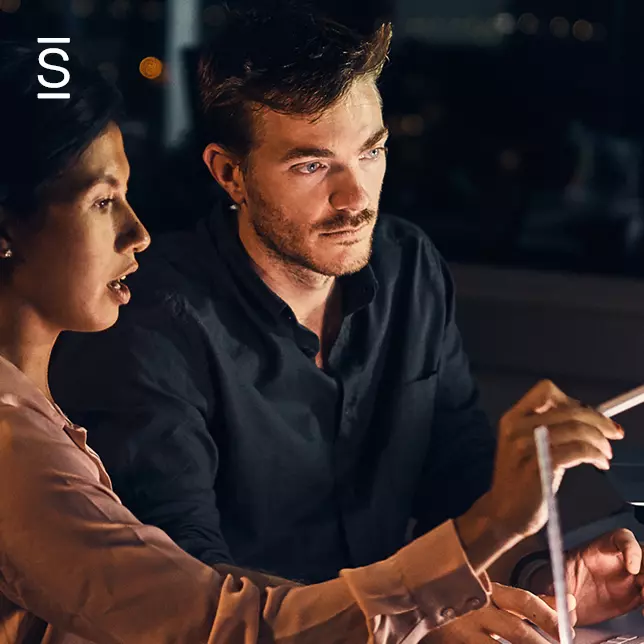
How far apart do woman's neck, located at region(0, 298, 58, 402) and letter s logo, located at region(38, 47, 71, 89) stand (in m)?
0.18

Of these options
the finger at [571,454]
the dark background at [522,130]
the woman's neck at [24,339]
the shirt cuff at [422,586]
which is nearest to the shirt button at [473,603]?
the shirt cuff at [422,586]

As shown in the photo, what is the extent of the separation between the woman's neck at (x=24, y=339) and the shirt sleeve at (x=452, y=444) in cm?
75

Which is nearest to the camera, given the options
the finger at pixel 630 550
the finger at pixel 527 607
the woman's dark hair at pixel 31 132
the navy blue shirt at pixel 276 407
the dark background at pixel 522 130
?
the woman's dark hair at pixel 31 132

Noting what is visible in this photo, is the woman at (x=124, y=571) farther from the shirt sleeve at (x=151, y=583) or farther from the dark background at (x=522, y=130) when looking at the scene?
the dark background at (x=522, y=130)

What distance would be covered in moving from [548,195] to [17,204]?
3.01 m

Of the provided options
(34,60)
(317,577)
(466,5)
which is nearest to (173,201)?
(317,577)

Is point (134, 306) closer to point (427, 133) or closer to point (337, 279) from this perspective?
point (337, 279)

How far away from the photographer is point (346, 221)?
1205 millimetres

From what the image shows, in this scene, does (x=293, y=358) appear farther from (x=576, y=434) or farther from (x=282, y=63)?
(x=576, y=434)

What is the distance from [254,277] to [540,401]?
0.62m

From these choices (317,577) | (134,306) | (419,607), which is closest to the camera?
(419,607)

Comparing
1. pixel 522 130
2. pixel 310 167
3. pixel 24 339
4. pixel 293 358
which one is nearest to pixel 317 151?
pixel 310 167

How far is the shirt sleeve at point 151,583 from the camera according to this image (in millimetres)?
815

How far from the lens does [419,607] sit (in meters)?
0.82
